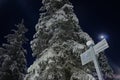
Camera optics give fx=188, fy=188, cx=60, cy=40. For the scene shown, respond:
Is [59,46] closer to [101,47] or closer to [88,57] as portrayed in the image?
[88,57]

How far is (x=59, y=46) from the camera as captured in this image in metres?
12.1

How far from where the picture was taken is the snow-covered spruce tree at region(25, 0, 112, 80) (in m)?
11.4

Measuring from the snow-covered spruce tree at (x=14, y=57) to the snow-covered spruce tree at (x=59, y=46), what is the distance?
32.1 feet

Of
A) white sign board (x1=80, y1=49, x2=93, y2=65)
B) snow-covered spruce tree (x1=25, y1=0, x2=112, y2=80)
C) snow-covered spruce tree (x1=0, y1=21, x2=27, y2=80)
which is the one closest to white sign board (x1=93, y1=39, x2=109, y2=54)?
white sign board (x1=80, y1=49, x2=93, y2=65)

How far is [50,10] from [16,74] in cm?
1120

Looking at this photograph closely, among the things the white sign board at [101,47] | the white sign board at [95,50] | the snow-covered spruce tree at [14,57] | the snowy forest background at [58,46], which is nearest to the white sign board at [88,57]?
the white sign board at [95,50]

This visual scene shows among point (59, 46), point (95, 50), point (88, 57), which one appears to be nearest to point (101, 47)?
point (95, 50)

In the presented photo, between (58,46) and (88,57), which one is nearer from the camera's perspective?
(88,57)

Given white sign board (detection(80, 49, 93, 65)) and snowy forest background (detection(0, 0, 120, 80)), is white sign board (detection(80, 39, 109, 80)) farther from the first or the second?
snowy forest background (detection(0, 0, 120, 80))

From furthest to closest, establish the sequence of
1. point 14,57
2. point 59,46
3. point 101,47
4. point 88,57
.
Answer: point 14,57
point 59,46
point 88,57
point 101,47

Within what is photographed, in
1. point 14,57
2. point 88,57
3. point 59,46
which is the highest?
point 14,57

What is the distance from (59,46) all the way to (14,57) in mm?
12712

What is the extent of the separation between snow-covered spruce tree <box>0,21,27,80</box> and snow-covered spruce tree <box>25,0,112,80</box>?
9781 millimetres

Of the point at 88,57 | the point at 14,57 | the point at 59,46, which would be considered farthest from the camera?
the point at 14,57
